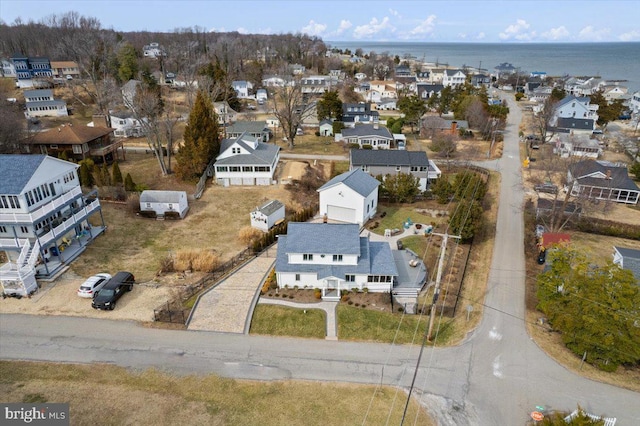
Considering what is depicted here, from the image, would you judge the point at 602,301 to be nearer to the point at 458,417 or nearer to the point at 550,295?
the point at 550,295

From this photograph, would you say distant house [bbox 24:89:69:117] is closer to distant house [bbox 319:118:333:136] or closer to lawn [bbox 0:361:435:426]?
distant house [bbox 319:118:333:136]

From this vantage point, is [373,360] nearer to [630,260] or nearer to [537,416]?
[537,416]

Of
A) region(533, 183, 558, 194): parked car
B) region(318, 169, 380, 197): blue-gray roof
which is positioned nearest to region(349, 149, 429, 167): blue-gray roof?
region(318, 169, 380, 197): blue-gray roof

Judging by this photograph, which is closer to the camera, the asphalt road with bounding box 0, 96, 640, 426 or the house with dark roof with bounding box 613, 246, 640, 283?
the asphalt road with bounding box 0, 96, 640, 426

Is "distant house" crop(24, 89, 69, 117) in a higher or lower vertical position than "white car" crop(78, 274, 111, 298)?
higher

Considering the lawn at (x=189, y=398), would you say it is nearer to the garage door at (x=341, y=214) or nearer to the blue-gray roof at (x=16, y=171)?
the blue-gray roof at (x=16, y=171)

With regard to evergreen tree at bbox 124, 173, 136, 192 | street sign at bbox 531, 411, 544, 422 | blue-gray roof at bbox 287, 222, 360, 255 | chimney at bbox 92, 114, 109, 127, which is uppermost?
chimney at bbox 92, 114, 109, 127

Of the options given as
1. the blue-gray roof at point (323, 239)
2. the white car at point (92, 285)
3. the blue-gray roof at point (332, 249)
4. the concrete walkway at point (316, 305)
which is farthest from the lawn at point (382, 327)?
the white car at point (92, 285)

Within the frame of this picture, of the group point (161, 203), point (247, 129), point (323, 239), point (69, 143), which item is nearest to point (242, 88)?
point (247, 129)
